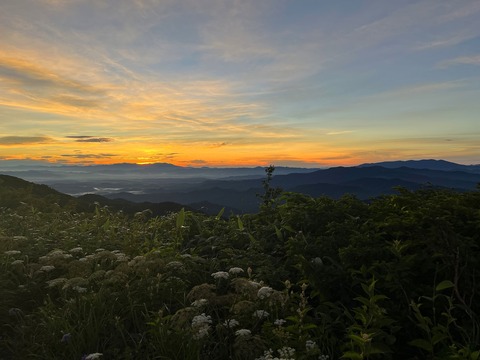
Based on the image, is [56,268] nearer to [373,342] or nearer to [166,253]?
[166,253]

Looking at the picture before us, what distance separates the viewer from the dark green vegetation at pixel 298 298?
14.0 feet

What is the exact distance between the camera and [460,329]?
14.5 ft

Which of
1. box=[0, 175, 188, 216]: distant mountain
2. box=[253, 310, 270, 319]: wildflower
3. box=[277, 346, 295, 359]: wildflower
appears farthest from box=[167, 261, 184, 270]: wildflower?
box=[0, 175, 188, 216]: distant mountain

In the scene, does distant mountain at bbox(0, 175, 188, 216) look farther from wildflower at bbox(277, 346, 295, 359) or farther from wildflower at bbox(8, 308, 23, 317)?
wildflower at bbox(277, 346, 295, 359)

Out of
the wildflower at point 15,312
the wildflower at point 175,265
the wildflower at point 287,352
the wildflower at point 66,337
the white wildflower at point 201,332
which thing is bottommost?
the wildflower at point 15,312

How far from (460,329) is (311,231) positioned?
2.90 m

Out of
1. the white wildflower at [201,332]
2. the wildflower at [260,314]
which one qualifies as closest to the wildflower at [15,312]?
the white wildflower at [201,332]

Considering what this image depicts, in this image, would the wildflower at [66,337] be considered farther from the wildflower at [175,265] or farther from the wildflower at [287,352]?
the wildflower at [287,352]

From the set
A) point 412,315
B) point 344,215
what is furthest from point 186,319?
point 344,215

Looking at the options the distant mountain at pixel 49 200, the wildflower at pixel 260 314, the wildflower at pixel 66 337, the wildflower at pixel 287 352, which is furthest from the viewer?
the distant mountain at pixel 49 200

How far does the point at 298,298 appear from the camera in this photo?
5441mm

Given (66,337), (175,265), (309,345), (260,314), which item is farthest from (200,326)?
(175,265)

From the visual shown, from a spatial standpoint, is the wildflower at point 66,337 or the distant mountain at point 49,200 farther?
the distant mountain at point 49,200

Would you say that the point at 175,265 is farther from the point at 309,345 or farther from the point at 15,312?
the point at 309,345
